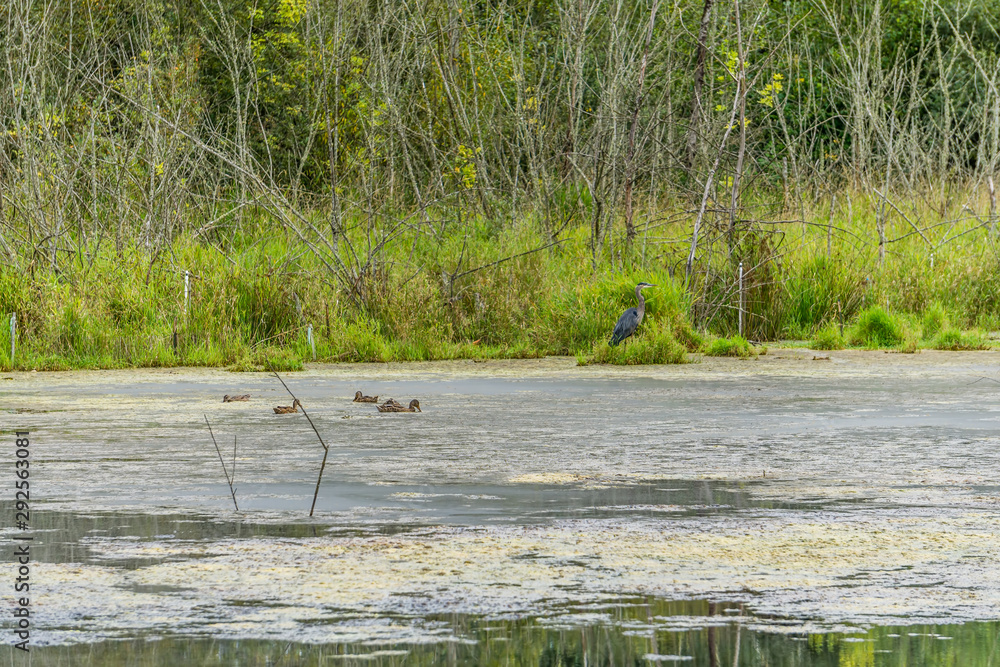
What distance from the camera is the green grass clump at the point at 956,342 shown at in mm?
17750

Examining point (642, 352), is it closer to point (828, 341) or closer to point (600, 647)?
point (828, 341)

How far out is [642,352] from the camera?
16422 mm

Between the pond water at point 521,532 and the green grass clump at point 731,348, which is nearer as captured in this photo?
the pond water at point 521,532

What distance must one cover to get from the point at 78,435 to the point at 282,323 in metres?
7.45

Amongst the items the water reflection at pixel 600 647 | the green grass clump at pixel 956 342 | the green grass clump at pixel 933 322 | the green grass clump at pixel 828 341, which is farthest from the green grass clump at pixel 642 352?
the water reflection at pixel 600 647

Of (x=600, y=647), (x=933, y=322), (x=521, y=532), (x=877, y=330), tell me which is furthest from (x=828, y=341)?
(x=600, y=647)

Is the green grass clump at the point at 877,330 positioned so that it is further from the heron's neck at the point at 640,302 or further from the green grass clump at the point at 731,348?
the heron's neck at the point at 640,302

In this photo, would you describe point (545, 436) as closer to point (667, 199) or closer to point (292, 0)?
point (667, 199)

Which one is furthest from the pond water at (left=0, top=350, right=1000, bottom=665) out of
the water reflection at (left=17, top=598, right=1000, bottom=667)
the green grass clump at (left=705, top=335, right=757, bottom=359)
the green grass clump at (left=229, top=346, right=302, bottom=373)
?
the green grass clump at (left=705, top=335, right=757, bottom=359)

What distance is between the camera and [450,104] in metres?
21.2

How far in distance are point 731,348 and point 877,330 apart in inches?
86.3

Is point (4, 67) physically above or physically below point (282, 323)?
above

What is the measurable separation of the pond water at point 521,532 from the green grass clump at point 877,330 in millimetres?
5458

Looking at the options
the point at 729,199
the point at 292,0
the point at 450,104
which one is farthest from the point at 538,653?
the point at 292,0
